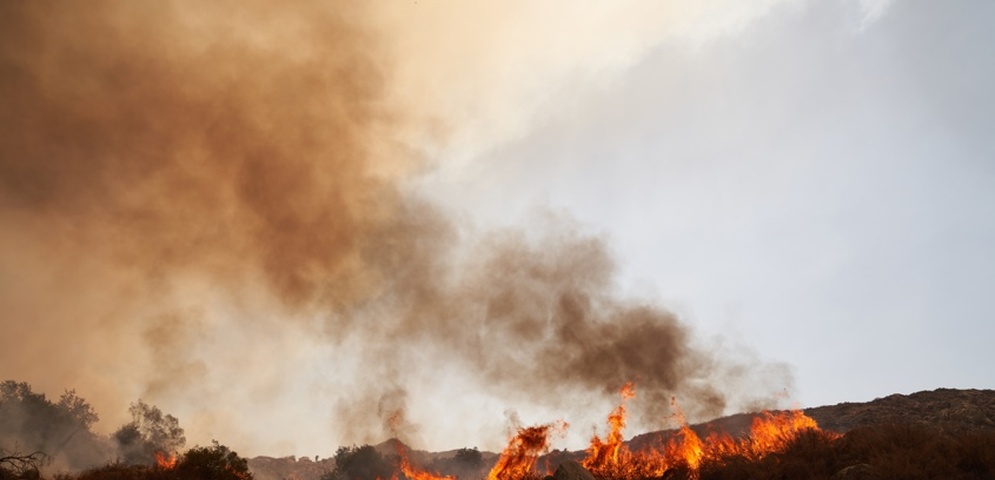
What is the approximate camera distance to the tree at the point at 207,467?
2755cm

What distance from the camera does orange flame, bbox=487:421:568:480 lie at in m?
31.6

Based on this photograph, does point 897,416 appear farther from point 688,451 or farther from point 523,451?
point 523,451

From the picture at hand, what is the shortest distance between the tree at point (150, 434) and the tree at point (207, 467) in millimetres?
35622

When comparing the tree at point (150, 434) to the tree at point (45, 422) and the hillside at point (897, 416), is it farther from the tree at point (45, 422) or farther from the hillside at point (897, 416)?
the hillside at point (897, 416)

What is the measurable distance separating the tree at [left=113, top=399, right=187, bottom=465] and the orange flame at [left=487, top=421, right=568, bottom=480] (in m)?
42.9

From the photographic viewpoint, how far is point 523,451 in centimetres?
3234

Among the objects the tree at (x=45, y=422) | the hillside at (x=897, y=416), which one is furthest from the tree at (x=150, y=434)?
the hillside at (x=897, y=416)

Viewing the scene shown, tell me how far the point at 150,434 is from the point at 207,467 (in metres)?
40.7

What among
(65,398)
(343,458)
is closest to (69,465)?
(65,398)

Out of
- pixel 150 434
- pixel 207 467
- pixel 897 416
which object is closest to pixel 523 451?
pixel 207 467

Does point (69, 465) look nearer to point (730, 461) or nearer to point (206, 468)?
point (206, 468)

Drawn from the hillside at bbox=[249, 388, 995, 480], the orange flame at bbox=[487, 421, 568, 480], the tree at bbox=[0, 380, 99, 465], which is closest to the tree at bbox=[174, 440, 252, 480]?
the orange flame at bbox=[487, 421, 568, 480]

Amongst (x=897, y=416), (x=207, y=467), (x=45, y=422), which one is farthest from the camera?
(x=45, y=422)

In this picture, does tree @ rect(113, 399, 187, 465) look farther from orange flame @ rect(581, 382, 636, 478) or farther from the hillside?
orange flame @ rect(581, 382, 636, 478)
